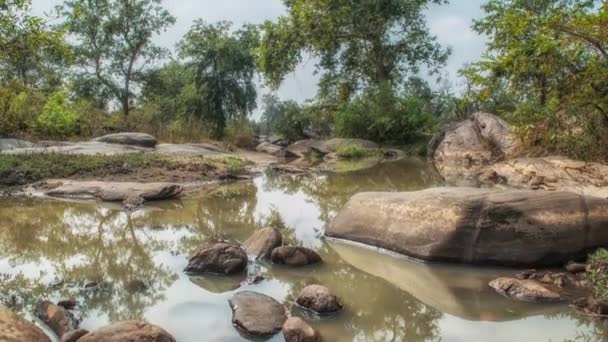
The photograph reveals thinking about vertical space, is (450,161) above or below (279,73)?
below

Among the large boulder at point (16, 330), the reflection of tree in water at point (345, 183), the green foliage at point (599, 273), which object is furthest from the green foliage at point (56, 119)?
the green foliage at point (599, 273)

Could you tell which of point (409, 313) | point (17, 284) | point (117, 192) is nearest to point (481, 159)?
point (117, 192)

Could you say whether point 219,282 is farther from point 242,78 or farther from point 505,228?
point 242,78

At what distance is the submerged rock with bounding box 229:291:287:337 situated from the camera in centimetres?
403

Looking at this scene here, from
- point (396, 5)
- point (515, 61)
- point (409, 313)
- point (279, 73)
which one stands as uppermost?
point (396, 5)

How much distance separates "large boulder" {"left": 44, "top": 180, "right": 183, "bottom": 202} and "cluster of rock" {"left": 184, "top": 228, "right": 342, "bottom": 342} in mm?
4790

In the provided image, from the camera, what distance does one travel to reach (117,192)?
35.2ft

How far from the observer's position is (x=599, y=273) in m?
4.88

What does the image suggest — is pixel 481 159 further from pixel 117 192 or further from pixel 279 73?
pixel 117 192

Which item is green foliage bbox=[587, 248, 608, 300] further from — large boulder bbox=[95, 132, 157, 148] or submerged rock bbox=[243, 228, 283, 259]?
large boulder bbox=[95, 132, 157, 148]

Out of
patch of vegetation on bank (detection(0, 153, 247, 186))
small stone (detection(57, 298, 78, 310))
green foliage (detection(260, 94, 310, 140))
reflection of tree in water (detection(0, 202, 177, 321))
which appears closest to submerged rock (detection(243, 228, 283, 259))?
reflection of tree in water (detection(0, 202, 177, 321))

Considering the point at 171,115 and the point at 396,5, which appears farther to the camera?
the point at 171,115

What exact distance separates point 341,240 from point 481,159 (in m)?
14.2

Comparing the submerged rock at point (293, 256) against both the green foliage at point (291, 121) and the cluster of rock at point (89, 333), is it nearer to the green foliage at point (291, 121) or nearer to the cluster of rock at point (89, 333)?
the cluster of rock at point (89, 333)
